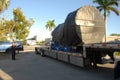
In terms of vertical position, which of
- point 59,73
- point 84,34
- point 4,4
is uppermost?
point 4,4

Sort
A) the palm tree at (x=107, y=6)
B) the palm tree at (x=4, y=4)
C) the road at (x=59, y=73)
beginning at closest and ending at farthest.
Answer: the road at (x=59, y=73) < the palm tree at (x=4, y=4) < the palm tree at (x=107, y=6)

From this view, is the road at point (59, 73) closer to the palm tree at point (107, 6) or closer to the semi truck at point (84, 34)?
the semi truck at point (84, 34)

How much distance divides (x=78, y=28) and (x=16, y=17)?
3689 cm

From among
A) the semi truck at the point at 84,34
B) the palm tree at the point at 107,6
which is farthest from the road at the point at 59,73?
the palm tree at the point at 107,6

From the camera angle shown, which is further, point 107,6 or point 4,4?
point 107,6

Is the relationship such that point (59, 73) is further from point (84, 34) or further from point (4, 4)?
point (4, 4)

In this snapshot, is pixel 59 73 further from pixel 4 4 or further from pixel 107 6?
pixel 107 6

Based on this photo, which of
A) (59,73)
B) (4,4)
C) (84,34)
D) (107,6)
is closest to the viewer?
(59,73)

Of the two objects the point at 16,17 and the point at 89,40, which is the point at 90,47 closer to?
the point at 89,40

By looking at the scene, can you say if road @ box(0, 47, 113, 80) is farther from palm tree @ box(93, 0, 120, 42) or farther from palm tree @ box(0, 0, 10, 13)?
palm tree @ box(93, 0, 120, 42)

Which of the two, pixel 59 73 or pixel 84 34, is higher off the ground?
pixel 84 34

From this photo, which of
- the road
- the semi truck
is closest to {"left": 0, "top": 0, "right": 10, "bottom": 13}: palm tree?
the road

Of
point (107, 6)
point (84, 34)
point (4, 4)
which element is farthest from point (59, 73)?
point (107, 6)

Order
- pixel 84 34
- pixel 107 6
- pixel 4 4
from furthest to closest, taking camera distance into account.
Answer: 1. pixel 107 6
2. pixel 4 4
3. pixel 84 34
